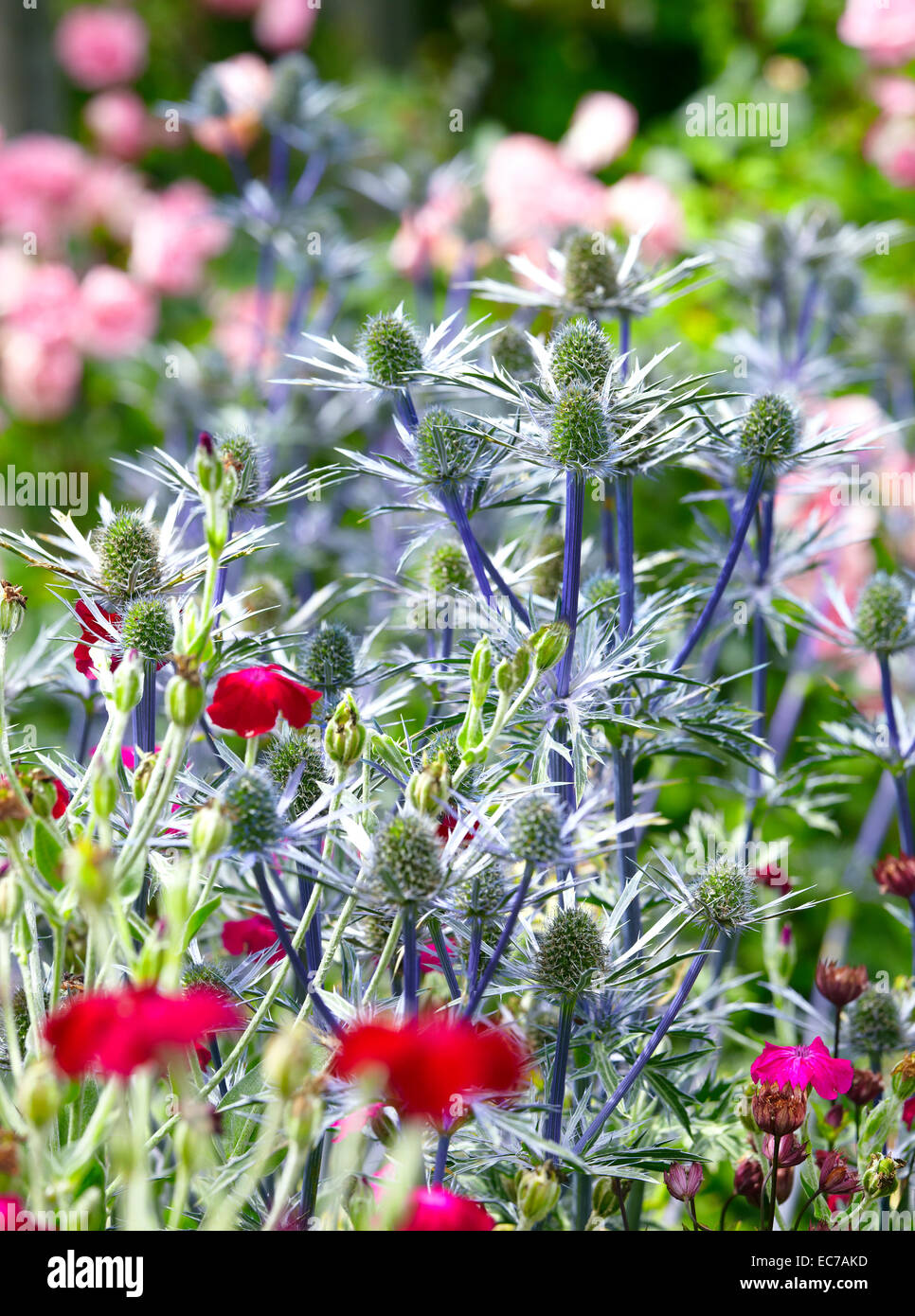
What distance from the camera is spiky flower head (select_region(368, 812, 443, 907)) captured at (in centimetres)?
76

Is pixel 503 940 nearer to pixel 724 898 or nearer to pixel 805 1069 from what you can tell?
pixel 724 898

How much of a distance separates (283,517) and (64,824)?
1.39 m

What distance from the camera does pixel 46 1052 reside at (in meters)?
0.71

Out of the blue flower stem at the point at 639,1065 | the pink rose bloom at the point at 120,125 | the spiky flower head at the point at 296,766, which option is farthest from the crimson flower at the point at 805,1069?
the pink rose bloom at the point at 120,125

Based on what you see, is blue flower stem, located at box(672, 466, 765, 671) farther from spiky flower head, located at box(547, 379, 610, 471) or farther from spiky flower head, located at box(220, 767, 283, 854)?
spiky flower head, located at box(220, 767, 283, 854)

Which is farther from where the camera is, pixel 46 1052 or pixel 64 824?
pixel 64 824

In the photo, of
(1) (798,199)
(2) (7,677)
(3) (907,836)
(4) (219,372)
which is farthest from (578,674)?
(1) (798,199)

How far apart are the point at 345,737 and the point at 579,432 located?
0.96ft

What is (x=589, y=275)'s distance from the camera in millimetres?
1220

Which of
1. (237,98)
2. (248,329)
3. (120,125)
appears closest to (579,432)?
(237,98)

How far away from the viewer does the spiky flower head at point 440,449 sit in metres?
0.98

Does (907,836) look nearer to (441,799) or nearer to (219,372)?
(441,799)

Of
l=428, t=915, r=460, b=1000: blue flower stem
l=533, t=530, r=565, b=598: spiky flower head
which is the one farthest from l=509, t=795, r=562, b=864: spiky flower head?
l=533, t=530, r=565, b=598: spiky flower head

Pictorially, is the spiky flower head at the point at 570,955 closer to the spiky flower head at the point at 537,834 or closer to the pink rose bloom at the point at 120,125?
the spiky flower head at the point at 537,834
